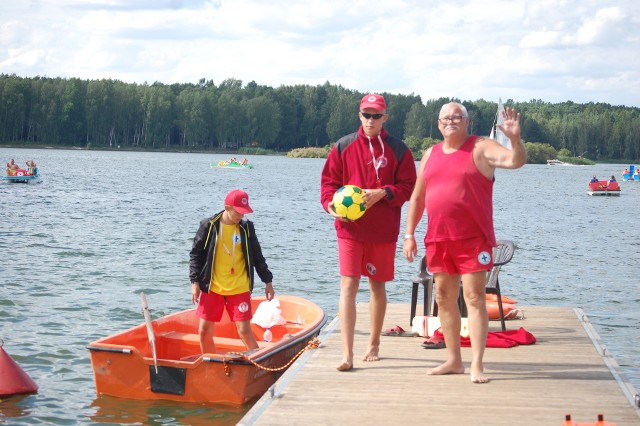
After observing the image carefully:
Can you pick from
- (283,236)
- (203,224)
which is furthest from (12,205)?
(203,224)

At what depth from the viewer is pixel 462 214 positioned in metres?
7.59

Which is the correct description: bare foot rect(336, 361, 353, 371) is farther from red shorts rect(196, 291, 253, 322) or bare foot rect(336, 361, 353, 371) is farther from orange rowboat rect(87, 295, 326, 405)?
red shorts rect(196, 291, 253, 322)

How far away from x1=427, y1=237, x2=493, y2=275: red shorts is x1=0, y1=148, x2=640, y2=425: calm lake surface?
276 centimetres

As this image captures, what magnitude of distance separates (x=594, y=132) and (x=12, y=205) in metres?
149

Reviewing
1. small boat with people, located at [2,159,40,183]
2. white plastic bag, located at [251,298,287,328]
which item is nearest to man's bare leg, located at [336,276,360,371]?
white plastic bag, located at [251,298,287,328]

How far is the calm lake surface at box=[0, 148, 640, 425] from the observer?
11.0 metres

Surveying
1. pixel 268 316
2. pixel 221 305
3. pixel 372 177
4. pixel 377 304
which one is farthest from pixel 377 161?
pixel 268 316

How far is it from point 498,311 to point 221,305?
11.5 feet

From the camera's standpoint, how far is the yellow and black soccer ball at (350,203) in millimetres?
7879

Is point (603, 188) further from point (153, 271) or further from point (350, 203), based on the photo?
point (350, 203)

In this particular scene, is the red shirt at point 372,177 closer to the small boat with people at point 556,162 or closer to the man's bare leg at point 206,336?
the man's bare leg at point 206,336

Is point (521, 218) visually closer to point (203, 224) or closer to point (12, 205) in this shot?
point (12, 205)

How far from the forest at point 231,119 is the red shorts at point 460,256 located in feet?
427

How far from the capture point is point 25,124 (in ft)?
451
